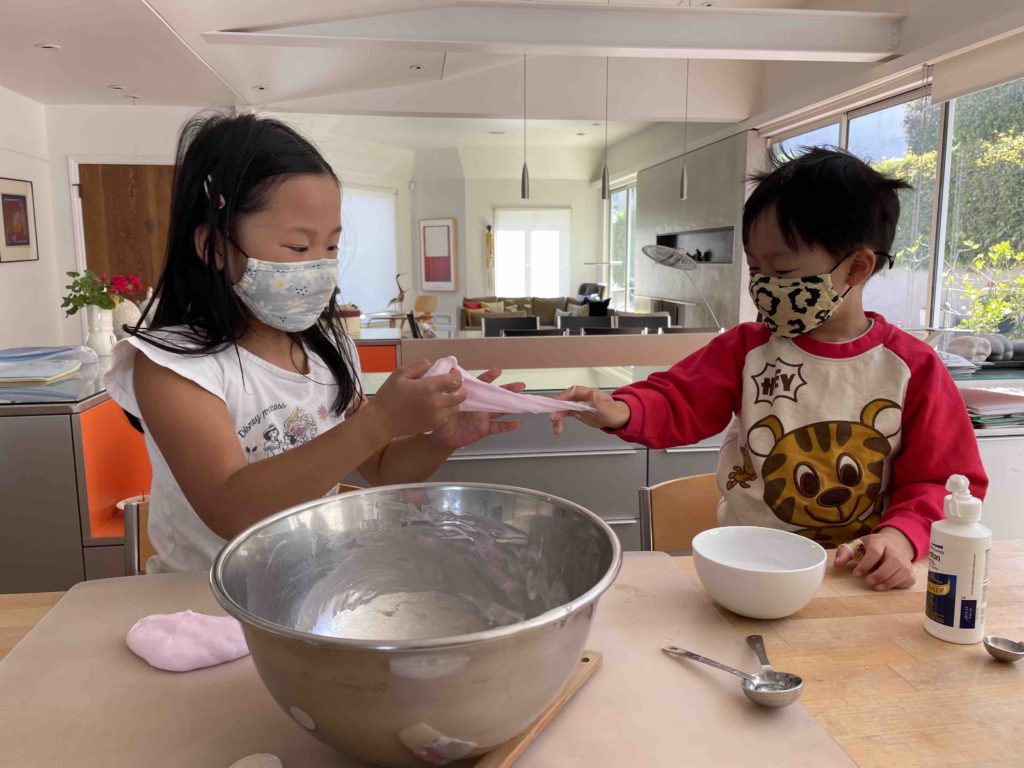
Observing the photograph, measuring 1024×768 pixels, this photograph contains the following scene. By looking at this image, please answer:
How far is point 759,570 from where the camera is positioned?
80 centimetres

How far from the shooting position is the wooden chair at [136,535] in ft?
3.68

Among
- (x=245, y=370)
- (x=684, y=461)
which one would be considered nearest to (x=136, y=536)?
(x=245, y=370)

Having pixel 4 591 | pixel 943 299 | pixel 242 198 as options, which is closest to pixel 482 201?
pixel 943 299

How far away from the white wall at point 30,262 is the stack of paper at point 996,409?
6.29m

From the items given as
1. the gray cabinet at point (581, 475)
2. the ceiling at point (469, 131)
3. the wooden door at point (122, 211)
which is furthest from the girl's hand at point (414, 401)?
the ceiling at point (469, 131)

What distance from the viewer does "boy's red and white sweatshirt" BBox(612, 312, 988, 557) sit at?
3.71 ft

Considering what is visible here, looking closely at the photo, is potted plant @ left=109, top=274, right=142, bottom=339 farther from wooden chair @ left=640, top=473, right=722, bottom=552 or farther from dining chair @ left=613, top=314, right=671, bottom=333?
dining chair @ left=613, top=314, right=671, bottom=333

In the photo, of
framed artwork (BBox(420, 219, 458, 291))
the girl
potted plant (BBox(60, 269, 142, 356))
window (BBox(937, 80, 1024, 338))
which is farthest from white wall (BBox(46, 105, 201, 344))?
the girl

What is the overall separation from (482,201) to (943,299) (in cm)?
839

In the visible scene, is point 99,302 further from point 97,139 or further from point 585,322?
point 97,139

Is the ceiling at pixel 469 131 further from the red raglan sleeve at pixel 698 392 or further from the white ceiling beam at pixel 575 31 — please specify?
the red raglan sleeve at pixel 698 392

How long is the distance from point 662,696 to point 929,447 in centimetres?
70

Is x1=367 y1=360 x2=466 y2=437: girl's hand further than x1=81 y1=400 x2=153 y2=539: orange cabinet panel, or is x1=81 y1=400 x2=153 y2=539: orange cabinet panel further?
x1=81 y1=400 x2=153 y2=539: orange cabinet panel

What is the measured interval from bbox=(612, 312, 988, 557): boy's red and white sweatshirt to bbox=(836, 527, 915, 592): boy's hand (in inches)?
4.8
